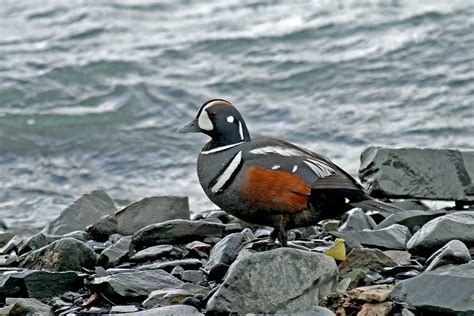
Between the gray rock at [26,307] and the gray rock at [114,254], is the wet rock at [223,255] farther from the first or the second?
the gray rock at [26,307]

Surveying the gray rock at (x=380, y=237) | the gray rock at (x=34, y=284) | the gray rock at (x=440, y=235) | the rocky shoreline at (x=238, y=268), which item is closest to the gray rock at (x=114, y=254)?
the rocky shoreline at (x=238, y=268)

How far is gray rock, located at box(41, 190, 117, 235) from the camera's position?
823cm

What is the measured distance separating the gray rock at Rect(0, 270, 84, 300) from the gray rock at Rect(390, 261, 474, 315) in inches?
74.6

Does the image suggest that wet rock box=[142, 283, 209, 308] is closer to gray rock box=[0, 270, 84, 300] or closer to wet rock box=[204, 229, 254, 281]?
wet rock box=[204, 229, 254, 281]

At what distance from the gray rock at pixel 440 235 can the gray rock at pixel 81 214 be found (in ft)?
10.0

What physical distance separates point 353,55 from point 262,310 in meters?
11.3

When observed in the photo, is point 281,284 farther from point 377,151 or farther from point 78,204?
point 78,204

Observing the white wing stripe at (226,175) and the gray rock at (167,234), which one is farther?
the gray rock at (167,234)

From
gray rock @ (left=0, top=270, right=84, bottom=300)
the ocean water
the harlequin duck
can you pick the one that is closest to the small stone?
gray rock @ (left=0, top=270, right=84, bottom=300)

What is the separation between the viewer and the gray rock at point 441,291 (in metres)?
4.86

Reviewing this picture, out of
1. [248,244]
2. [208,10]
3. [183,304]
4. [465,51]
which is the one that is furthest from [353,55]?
[183,304]

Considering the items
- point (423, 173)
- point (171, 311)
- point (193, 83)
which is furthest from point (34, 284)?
point (193, 83)

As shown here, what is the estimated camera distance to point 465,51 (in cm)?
1538

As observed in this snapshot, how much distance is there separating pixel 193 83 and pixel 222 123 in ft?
30.9
